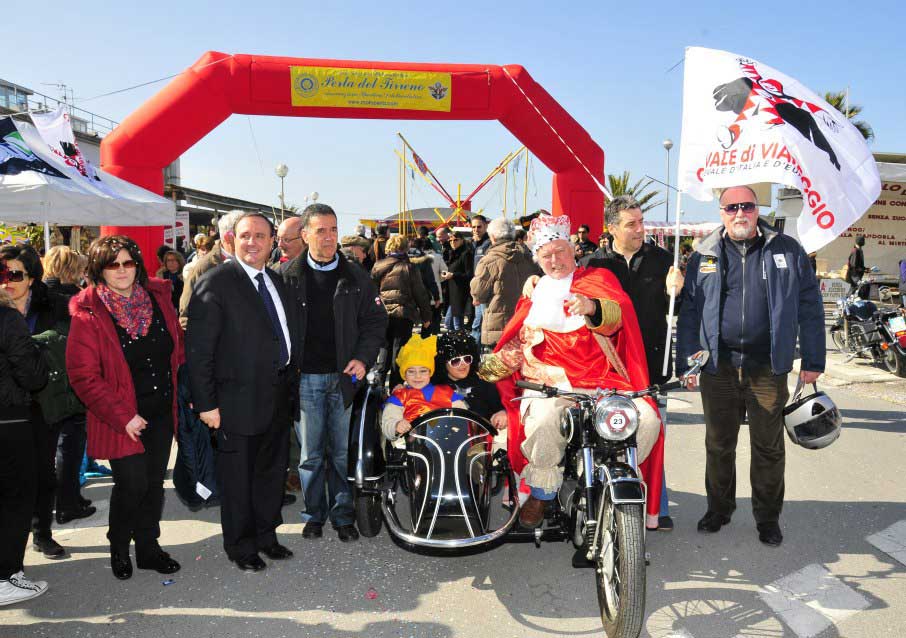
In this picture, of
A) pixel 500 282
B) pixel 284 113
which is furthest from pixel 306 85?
pixel 500 282

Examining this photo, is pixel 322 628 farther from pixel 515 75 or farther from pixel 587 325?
pixel 515 75

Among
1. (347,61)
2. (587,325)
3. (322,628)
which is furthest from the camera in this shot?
(347,61)

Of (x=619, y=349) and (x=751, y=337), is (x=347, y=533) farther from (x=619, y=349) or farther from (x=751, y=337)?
(x=751, y=337)

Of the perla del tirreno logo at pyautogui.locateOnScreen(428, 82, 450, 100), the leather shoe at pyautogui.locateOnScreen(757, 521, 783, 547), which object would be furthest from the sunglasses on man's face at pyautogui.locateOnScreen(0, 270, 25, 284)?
the perla del tirreno logo at pyautogui.locateOnScreen(428, 82, 450, 100)

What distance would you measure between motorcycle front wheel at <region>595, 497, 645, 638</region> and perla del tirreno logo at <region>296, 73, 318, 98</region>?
10773 mm

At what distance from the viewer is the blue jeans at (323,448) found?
4191 millimetres

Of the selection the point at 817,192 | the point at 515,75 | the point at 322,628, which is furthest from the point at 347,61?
the point at 322,628

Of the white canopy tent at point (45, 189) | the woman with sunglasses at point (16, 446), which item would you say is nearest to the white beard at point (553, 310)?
the woman with sunglasses at point (16, 446)

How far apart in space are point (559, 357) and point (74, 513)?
11.1 feet

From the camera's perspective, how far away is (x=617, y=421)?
3.17 m

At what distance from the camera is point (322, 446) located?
4.25m

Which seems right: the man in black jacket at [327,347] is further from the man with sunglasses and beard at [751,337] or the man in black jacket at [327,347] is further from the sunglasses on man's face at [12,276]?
the man with sunglasses and beard at [751,337]

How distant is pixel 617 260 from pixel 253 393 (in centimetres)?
246

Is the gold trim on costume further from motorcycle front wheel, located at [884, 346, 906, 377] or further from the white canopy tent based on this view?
motorcycle front wheel, located at [884, 346, 906, 377]
